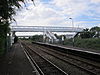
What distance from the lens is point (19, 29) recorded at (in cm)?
8175

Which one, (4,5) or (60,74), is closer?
(60,74)

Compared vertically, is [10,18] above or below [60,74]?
above

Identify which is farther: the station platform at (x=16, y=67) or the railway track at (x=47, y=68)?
the station platform at (x=16, y=67)

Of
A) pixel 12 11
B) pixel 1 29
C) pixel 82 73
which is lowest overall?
pixel 82 73

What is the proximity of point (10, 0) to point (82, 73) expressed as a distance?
23.6 ft

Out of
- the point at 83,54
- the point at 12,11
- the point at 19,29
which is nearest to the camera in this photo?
the point at 12,11

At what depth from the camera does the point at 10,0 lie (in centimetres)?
1548

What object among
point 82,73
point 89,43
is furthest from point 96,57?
point 89,43

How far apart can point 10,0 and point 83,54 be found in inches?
474

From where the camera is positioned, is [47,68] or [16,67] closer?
[47,68]

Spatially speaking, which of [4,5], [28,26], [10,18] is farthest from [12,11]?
[28,26]

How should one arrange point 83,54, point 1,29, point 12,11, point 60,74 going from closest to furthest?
1. point 60,74
2. point 12,11
3. point 1,29
4. point 83,54

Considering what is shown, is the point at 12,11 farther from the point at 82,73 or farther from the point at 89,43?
the point at 89,43

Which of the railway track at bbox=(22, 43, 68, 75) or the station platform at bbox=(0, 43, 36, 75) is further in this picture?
the station platform at bbox=(0, 43, 36, 75)
